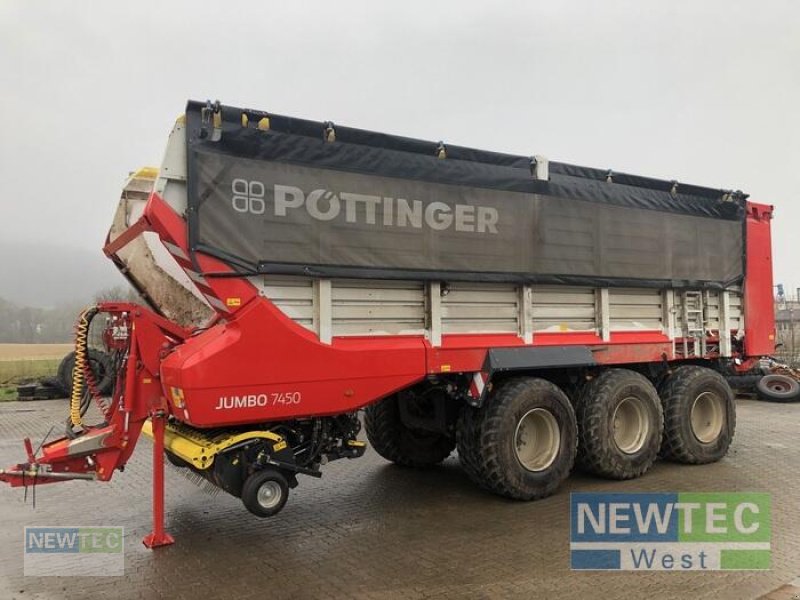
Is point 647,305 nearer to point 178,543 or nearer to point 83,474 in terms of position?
point 178,543

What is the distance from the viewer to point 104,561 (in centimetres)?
457

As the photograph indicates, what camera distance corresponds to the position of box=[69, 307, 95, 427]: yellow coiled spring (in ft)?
16.4

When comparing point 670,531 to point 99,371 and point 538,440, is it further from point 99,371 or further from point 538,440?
point 99,371

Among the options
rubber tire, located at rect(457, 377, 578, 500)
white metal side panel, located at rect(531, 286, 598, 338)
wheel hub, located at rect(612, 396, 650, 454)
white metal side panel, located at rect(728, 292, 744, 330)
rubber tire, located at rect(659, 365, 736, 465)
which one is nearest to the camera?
rubber tire, located at rect(457, 377, 578, 500)

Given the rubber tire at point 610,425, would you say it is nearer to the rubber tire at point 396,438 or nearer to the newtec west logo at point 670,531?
the newtec west logo at point 670,531

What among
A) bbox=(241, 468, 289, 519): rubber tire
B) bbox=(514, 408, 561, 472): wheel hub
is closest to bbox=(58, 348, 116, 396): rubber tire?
bbox=(241, 468, 289, 519): rubber tire

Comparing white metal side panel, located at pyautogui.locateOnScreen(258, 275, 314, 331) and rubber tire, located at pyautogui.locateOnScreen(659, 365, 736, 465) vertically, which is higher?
white metal side panel, located at pyautogui.locateOnScreen(258, 275, 314, 331)

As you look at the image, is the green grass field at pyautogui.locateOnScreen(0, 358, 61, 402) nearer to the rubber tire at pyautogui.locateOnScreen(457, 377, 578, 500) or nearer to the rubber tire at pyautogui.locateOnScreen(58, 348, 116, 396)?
the rubber tire at pyautogui.locateOnScreen(58, 348, 116, 396)

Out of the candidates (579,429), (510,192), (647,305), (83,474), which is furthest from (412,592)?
(647,305)

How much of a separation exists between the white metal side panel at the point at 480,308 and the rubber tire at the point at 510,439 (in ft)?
1.92

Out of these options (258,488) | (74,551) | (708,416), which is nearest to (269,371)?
(258,488)

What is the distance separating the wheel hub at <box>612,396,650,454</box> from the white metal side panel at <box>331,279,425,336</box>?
269 cm

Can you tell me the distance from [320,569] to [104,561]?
1636 mm

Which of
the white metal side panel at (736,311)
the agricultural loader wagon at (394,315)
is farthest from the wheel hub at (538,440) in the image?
the white metal side panel at (736,311)
